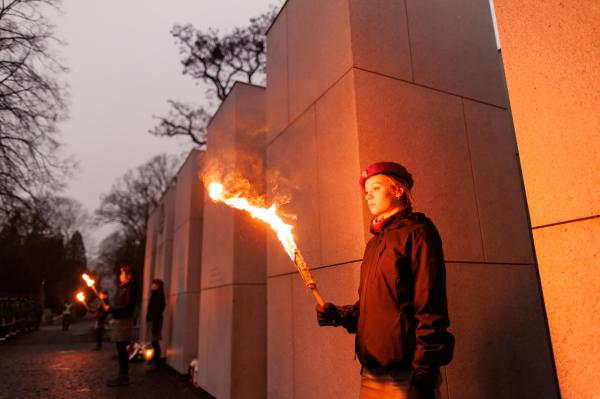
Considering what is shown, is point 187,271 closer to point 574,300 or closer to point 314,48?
point 314,48

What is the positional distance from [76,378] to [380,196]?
9476mm

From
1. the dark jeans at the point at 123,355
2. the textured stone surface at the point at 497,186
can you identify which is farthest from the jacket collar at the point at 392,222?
the dark jeans at the point at 123,355

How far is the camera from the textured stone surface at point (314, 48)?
4.49 m

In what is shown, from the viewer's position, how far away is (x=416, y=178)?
4191 millimetres

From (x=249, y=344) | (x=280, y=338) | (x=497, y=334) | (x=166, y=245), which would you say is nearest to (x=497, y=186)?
(x=497, y=334)

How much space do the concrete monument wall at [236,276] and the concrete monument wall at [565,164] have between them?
211 inches

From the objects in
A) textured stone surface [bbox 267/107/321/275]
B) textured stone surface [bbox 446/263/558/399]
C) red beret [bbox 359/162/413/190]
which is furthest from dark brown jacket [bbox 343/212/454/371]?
textured stone surface [bbox 267/107/321/275]

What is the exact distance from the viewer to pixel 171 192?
565 inches

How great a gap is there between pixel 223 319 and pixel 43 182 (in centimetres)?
830

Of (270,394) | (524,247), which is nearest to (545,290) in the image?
(524,247)

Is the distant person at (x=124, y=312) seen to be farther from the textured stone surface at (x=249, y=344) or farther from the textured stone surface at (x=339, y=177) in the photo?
the textured stone surface at (x=339, y=177)

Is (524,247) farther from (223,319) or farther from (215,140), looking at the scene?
(215,140)

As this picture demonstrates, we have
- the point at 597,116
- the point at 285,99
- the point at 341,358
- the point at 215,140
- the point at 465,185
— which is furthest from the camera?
the point at 215,140

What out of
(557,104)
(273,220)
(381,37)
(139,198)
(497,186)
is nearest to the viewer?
(557,104)
